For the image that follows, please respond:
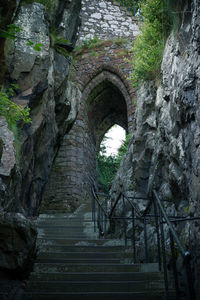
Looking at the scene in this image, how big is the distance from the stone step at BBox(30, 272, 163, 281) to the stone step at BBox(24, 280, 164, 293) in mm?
156

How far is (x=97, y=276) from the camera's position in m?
3.46

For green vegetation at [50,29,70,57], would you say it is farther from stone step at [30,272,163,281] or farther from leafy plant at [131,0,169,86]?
stone step at [30,272,163,281]

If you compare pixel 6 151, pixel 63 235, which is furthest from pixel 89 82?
pixel 6 151

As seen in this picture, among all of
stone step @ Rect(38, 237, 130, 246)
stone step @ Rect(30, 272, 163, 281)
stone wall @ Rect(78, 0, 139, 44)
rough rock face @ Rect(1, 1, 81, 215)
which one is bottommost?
stone step @ Rect(30, 272, 163, 281)

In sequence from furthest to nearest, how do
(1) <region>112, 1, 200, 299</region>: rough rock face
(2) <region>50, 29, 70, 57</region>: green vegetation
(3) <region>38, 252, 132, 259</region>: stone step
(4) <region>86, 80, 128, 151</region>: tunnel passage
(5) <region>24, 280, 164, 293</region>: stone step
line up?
(4) <region>86, 80, 128, 151</region>: tunnel passage, (2) <region>50, 29, 70, 57</region>: green vegetation, (3) <region>38, 252, 132, 259</region>: stone step, (1) <region>112, 1, 200, 299</region>: rough rock face, (5) <region>24, 280, 164, 293</region>: stone step

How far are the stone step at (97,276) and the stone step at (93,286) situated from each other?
156 mm

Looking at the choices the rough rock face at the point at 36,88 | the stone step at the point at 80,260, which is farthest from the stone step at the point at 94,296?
the rough rock face at the point at 36,88

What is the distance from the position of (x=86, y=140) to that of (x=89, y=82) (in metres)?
2.31

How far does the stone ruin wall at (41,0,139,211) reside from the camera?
1064cm

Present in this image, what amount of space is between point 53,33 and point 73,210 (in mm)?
5748

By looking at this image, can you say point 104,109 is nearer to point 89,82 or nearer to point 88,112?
point 88,112

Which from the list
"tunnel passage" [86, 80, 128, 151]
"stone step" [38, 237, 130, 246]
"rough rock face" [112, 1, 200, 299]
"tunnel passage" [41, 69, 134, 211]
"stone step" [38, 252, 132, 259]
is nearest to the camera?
"rough rock face" [112, 1, 200, 299]

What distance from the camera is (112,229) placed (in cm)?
709

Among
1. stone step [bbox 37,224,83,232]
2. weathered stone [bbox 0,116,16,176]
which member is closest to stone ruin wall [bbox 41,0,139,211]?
stone step [bbox 37,224,83,232]
